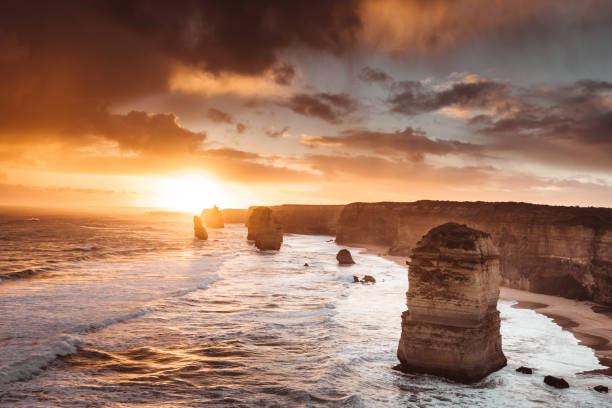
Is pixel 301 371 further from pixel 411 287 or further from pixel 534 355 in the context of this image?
pixel 534 355

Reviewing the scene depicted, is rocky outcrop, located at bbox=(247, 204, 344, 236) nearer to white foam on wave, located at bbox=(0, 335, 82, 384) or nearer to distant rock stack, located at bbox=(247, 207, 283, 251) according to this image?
distant rock stack, located at bbox=(247, 207, 283, 251)

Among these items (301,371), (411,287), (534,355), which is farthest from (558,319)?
(301,371)

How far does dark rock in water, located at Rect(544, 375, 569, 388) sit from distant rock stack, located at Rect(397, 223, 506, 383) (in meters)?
1.72

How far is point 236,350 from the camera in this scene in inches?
713

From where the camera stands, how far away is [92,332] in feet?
67.2

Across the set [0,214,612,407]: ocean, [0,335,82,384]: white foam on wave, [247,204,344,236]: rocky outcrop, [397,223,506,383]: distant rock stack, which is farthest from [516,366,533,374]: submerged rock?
[247,204,344,236]: rocky outcrop

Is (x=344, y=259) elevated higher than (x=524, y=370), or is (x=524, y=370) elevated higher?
(x=344, y=259)

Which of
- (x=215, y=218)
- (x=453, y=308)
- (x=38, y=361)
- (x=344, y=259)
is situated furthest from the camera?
(x=215, y=218)

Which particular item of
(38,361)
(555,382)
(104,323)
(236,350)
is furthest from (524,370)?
(104,323)

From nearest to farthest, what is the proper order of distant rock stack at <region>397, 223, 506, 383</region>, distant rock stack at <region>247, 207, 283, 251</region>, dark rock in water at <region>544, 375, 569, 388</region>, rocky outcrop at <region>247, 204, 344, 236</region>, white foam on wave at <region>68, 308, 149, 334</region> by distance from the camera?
dark rock in water at <region>544, 375, 569, 388</region>, distant rock stack at <region>397, 223, 506, 383</region>, white foam on wave at <region>68, 308, 149, 334</region>, distant rock stack at <region>247, 207, 283, 251</region>, rocky outcrop at <region>247, 204, 344, 236</region>

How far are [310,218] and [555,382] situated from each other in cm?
11640

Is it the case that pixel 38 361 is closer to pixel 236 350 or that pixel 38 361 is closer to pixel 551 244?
pixel 236 350

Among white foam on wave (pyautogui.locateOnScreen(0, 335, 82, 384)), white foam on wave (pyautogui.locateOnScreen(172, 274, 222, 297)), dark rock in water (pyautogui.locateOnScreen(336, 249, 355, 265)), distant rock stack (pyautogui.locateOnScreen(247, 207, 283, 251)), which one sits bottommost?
white foam on wave (pyautogui.locateOnScreen(0, 335, 82, 384))

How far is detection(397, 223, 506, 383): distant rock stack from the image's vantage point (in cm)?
1415
